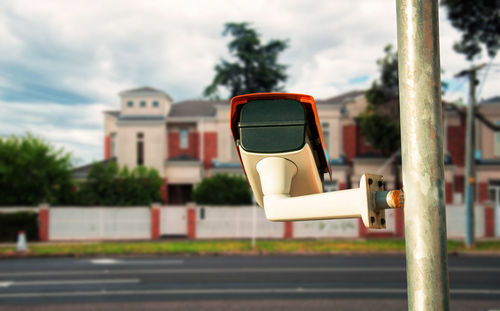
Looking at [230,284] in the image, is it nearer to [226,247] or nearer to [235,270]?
[235,270]

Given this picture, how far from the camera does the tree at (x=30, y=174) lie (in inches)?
956

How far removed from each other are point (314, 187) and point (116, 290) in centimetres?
1087

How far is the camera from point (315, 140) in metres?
1.54

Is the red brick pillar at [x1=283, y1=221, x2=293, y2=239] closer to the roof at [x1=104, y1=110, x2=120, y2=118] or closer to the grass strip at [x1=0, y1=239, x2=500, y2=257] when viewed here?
the grass strip at [x1=0, y1=239, x2=500, y2=257]

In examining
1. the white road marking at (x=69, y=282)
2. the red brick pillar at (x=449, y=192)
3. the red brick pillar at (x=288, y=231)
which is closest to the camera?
the white road marking at (x=69, y=282)

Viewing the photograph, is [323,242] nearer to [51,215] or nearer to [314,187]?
[51,215]

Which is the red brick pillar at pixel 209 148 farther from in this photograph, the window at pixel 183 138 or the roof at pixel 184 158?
the window at pixel 183 138

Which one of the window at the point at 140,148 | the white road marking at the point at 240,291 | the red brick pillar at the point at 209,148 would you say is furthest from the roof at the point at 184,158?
the white road marking at the point at 240,291

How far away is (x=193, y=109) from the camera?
31.4 metres

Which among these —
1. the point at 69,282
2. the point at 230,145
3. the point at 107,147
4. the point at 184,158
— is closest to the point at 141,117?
the point at 184,158

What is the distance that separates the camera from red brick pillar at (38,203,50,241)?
2312 cm

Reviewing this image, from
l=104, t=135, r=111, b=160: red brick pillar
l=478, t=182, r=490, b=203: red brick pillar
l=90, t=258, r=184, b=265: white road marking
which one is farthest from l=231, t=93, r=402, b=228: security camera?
l=104, t=135, r=111, b=160: red brick pillar

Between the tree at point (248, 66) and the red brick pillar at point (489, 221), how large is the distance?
22297mm

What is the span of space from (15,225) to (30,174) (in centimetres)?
308
